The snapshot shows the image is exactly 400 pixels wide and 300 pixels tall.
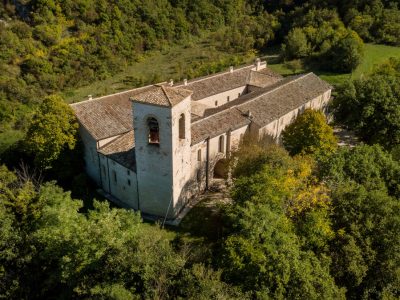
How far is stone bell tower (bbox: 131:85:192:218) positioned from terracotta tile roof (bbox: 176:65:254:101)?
18.5 m

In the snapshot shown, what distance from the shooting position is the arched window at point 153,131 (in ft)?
111

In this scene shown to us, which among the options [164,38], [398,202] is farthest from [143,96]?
[164,38]

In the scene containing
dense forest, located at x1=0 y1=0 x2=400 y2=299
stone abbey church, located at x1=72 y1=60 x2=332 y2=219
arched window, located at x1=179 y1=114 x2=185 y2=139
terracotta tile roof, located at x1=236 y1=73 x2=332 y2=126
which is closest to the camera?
dense forest, located at x1=0 y1=0 x2=400 y2=299

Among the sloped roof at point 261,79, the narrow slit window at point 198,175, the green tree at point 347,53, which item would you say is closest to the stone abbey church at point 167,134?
the narrow slit window at point 198,175

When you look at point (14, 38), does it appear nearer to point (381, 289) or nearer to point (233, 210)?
point (233, 210)

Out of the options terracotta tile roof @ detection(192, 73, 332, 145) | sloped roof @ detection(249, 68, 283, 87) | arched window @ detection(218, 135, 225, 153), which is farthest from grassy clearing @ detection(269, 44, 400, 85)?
arched window @ detection(218, 135, 225, 153)

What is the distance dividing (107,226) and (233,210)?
368 inches

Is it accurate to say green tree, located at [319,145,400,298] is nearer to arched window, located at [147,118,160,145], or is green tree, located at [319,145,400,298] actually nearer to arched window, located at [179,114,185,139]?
arched window, located at [179,114,185,139]

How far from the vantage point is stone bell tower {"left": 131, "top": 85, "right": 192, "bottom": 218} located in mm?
32594

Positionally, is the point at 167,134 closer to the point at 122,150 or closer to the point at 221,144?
the point at 122,150

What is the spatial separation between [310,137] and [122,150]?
61.5 ft

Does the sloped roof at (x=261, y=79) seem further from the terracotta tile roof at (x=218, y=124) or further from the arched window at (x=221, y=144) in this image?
the arched window at (x=221, y=144)

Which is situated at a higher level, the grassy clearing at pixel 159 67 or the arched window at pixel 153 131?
the arched window at pixel 153 131

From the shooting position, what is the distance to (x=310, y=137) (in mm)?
40625
